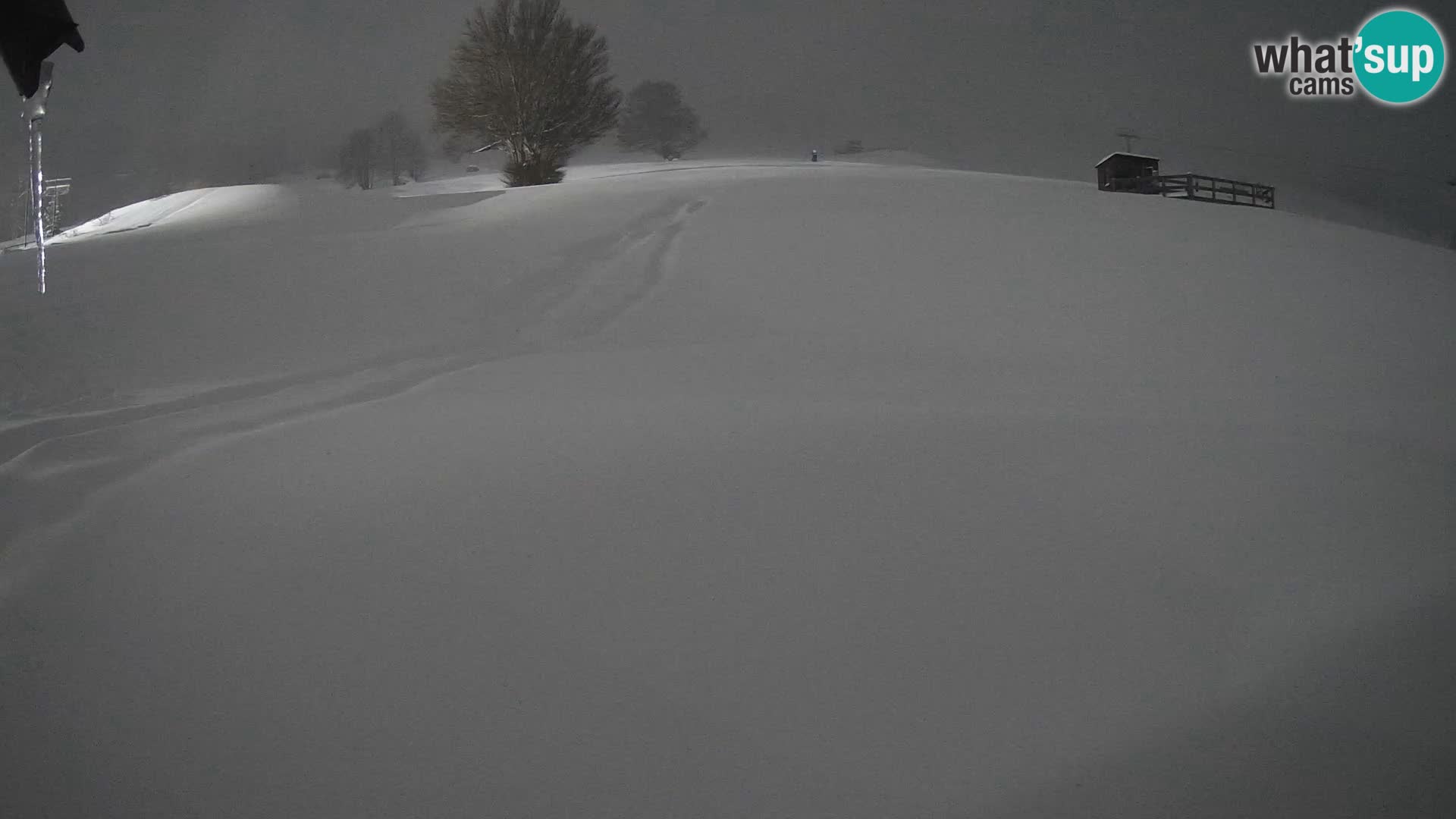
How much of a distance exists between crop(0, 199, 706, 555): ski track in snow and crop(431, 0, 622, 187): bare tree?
13.4 metres

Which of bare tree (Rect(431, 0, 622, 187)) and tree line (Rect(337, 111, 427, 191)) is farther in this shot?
tree line (Rect(337, 111, 427, 191))

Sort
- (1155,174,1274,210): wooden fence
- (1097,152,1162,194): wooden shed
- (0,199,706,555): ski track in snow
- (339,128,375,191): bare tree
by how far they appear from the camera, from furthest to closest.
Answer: (339,128,375,191): bare tree, (1097,152,1162,194): wooden shed, (1155,174,1274,210): wooden fence, (0,199,706,555): ski track in snow

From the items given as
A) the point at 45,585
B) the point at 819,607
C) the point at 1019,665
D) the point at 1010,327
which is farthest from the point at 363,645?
the point at 1010,327

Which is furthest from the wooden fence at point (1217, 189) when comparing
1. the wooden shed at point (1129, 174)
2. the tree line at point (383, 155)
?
the tree line at point (383, 155)

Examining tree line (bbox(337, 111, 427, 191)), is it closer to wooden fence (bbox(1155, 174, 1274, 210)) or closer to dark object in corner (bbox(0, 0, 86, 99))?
wooden fence (bbox(1155, 174, 1274, 210))

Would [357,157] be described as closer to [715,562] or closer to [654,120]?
[654,120]

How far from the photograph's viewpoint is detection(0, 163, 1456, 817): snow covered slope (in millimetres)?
2301

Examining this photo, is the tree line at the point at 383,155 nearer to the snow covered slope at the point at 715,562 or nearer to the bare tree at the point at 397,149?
the bare tree at the point at 397,149

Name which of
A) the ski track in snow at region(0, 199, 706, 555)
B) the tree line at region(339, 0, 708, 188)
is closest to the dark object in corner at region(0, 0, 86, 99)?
the ski track in snow at region(0, 199, 706, 555)

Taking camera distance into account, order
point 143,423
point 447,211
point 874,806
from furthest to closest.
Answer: point 447,211, point 143,423, point 874,806

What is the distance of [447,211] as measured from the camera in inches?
456

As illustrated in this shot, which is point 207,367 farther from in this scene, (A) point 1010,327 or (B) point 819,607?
(A) point 1010,327

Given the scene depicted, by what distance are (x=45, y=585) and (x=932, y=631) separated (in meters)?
3.35

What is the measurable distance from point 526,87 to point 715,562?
61.8 feet
